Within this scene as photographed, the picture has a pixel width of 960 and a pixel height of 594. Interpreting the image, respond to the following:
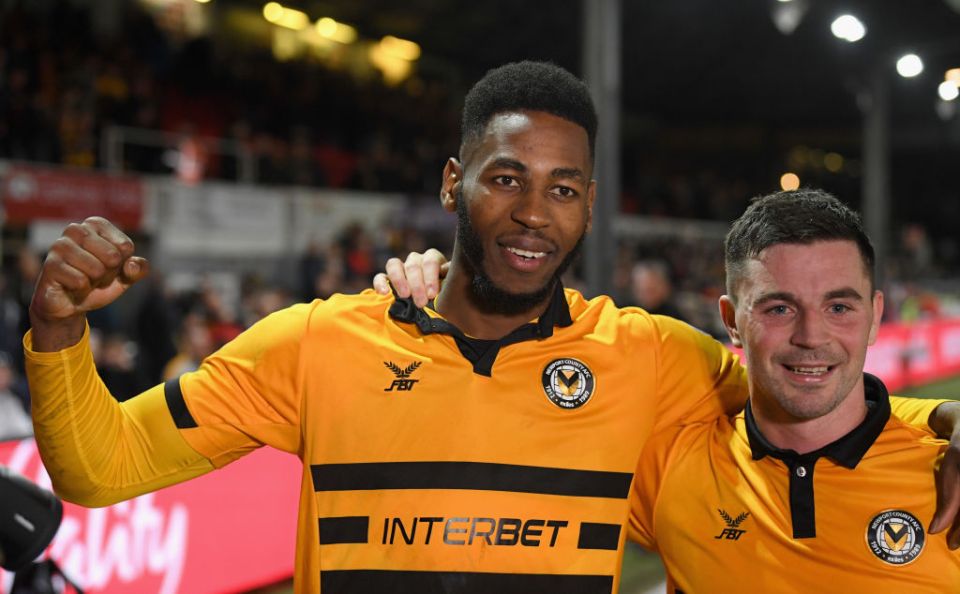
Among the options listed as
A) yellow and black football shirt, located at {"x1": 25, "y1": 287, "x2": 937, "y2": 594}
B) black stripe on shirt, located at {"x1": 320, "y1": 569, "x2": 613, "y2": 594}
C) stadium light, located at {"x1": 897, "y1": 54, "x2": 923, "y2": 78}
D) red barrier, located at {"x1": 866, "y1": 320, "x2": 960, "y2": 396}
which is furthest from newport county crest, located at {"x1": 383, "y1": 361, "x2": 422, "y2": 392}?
stadium light, located at {"x1": 897, "y1": 54, "x2": 923, "y2": 78}

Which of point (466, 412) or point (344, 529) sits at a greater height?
point (466, 412)

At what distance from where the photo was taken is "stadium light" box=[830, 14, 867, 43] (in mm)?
9656

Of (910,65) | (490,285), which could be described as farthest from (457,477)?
(910,65)

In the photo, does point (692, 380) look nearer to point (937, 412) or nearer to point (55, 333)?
point (937, 412)

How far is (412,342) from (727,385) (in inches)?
33.7

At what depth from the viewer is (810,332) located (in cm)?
207

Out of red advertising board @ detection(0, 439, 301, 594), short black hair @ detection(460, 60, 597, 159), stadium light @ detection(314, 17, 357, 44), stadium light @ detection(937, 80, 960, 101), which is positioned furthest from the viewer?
stadium light @ detection(314, 17, 357, 44)

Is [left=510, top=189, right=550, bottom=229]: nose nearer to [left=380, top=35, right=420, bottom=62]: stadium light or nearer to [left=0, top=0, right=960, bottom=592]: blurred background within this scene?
[left=0, top=0, right=960, bottom=592]: blurred background

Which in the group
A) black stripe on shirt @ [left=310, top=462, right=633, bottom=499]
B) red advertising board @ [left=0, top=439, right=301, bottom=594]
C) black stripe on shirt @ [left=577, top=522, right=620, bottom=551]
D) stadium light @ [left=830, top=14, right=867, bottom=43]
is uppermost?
stadium light @ [left=830, top=14, right=867, bottom=43]

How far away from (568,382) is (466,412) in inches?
10.1

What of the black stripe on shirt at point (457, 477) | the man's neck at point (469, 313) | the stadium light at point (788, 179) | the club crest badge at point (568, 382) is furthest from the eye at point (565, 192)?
the stadium light at point (788, 179)

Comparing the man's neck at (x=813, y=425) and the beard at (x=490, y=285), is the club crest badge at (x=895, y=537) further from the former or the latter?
the beard at (x=490, y=285)

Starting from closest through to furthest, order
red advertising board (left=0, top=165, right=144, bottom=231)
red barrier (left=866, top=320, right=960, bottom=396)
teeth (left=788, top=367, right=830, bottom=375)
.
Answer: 1. teeth (left=788, top=367, right=830, bottom=375)
2. red advertising board (left=0, top=165, right=144, bottom=231)
3. red barrier (left=866, top=320, right=960, bottom=396)

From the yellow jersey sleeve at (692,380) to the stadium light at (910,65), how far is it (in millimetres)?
10803
